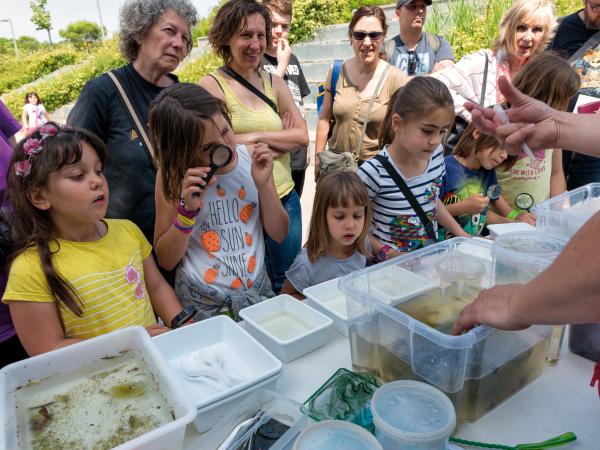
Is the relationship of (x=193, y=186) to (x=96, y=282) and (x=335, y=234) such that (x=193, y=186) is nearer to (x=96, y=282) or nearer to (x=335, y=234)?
(x=96, y=282)

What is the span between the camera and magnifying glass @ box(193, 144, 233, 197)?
162cm

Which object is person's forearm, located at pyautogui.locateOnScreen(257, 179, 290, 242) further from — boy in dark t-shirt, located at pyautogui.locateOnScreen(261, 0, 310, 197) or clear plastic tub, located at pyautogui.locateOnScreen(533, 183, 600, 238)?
boy in dark t-shirt, located at pyautogui.locateOnScreen(261, 0, 310, 197)

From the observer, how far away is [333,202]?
1.88 m

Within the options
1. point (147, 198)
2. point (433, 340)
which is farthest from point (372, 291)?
point (147, 198)

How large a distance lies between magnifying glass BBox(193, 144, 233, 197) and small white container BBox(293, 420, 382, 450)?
101 cm

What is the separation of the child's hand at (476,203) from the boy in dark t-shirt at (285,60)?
145 cm

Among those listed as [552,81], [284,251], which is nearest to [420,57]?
[552,81]

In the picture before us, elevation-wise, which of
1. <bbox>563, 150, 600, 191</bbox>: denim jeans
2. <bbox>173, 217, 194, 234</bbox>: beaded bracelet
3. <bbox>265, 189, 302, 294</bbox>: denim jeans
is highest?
<bbox>173, 217, 194, 234</bbox>: beaded bracelet

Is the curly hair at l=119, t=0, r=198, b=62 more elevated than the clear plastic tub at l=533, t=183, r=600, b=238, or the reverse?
the curly hair at l=119, t=0, r=198, b=62

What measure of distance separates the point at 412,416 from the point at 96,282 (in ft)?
3.66

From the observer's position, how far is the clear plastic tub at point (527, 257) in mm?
1191

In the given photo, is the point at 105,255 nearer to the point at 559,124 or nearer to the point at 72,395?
the point at 72,395

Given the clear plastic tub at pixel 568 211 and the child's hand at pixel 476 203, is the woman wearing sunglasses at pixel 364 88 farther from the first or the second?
the clear plastic tub at pixel 568 211

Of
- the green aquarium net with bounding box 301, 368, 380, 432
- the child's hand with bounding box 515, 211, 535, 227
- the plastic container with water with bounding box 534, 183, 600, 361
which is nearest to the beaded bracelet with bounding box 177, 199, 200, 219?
the green aquarium net with bounding box 301, 368, 380, 432
